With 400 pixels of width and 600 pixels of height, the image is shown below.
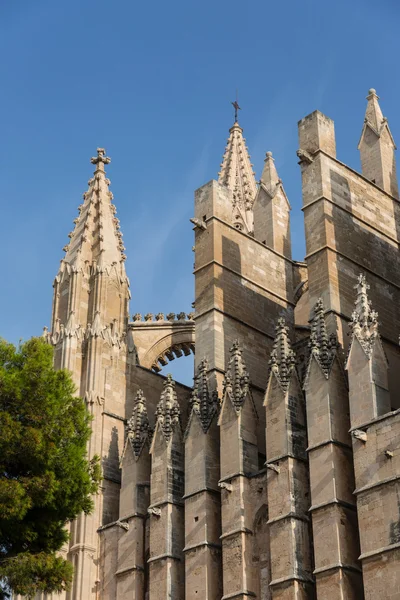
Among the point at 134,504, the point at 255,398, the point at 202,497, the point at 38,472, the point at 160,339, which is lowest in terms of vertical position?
the point at 38,472

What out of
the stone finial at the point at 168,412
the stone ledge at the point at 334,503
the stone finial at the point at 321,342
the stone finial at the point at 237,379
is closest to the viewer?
the stone ledge at the point at 334,503

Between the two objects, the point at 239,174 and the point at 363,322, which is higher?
the point at 239,174

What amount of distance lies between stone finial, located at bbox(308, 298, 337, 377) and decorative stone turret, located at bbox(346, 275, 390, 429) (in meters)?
Answer: 0.69

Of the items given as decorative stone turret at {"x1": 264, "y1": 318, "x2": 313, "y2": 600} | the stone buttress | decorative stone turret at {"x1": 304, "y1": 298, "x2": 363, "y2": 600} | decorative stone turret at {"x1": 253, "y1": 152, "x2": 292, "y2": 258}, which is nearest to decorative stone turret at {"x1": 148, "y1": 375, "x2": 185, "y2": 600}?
decorative stone turret at {"x1": 264, "y1": 318, "x2": 313, "y2": 600}

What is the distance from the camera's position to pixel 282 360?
25.1 meters

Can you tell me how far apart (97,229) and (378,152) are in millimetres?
7478

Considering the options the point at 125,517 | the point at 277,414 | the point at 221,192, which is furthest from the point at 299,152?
the point at 125,517

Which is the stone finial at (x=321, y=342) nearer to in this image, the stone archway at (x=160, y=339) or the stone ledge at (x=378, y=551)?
the stone ledge at (x=378, y=551)

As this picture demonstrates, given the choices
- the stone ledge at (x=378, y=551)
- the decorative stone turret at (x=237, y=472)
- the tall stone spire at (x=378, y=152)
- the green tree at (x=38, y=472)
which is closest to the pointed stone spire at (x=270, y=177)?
the tall stone spire at (x=378, y=152)

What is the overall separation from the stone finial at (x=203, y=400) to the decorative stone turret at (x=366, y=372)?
13.1 feet

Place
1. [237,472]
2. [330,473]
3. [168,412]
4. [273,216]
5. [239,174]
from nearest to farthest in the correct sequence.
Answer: [330,473] → [237,472] → [168,412] → [273,216] → [239,174]

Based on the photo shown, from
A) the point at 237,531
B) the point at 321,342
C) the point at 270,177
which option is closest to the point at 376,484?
the point at 237,531

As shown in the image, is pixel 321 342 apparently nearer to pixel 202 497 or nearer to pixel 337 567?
pixel 202 497

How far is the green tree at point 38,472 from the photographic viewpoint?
19.5m
